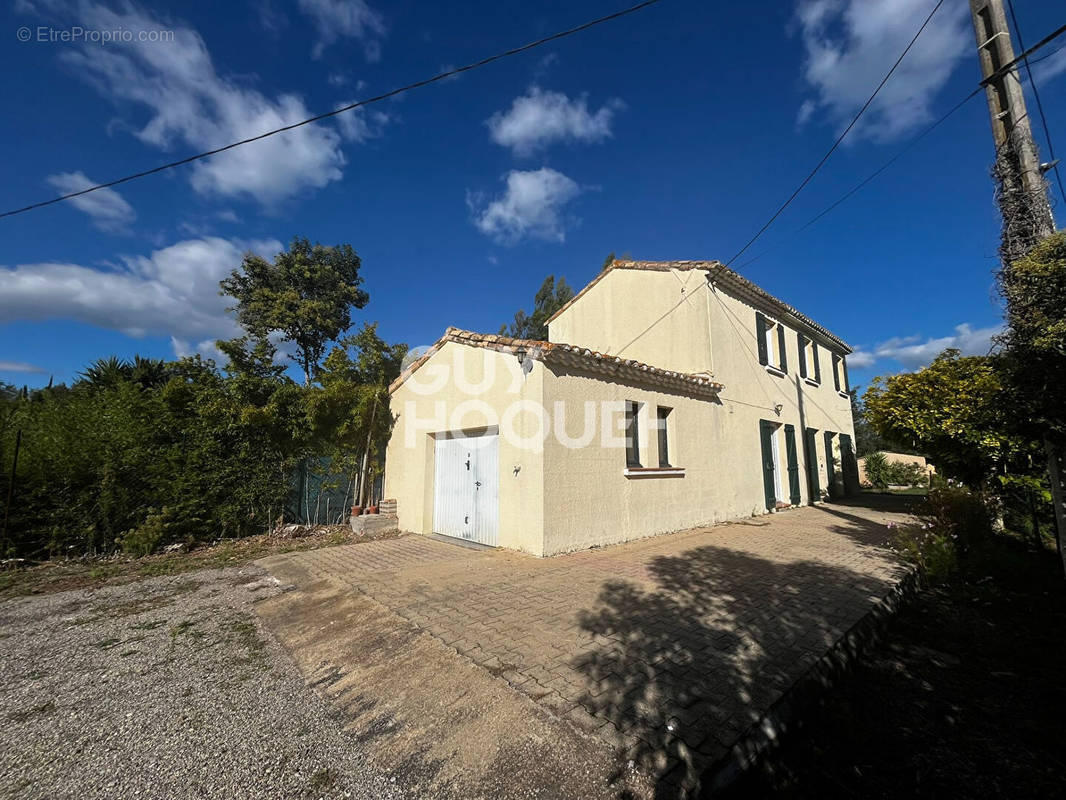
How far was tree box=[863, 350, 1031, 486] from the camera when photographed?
6.93m

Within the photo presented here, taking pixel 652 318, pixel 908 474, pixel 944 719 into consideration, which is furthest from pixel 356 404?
pixel 908 474

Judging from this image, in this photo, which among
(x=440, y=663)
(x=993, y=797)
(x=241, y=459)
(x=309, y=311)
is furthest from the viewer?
(x=309, y=311)

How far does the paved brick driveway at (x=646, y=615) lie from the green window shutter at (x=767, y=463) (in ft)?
11.3

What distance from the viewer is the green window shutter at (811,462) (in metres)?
13.5

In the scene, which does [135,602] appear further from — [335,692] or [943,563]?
[943,563]

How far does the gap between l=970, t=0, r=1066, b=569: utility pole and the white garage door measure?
686 centimetres

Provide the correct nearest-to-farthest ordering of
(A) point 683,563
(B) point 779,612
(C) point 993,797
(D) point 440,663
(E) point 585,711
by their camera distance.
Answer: (C) point 993,797 → (E) point 585,711 → (D) point 440,663 → (B) point 779,612 → (A) point 683,563

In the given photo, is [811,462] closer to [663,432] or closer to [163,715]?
[663,432]

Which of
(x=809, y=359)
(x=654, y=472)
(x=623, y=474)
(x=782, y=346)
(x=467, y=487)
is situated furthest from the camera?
(x=809, y=359)

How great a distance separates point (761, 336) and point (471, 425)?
914cm

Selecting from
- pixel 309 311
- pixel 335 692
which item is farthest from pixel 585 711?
pixel 309 311

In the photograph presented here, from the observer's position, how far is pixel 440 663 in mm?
3285

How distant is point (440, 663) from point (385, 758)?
1024mm

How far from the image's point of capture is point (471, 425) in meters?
7.77
